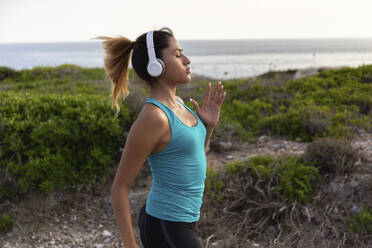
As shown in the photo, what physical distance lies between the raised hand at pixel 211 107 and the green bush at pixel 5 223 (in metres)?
3.79

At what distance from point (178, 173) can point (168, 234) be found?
38 centimetres

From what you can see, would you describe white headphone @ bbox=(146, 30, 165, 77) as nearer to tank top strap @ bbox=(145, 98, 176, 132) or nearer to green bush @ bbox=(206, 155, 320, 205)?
tank top strap @ bbox=(145, 98, 176, 132)

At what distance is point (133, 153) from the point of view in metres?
1.81

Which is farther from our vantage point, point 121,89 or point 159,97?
point 121,89

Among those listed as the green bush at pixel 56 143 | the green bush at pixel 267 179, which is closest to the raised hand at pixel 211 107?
the green bush at pixel 267 179

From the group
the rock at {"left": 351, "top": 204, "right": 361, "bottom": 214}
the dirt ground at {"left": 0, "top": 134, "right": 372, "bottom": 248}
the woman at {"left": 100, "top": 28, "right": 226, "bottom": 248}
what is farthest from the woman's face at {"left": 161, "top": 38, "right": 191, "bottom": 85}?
the rock at {"left": 351, "top": 204, "right": 361, "bottom": 214}

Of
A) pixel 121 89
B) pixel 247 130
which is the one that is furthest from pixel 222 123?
pixel 121 89

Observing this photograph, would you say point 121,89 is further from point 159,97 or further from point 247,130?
point 247,130

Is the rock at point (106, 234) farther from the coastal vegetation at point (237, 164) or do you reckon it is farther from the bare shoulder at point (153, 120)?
the bare shoulder at point (153, 120)

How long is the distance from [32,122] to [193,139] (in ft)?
14.6

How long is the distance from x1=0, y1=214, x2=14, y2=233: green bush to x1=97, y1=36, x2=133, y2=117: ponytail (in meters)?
3.55

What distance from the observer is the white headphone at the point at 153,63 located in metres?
2.04

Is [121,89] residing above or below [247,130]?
above

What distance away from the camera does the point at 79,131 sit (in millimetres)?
5684
